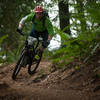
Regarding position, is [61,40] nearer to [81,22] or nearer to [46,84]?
[81,22]

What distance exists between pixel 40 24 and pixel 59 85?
81.3 inches

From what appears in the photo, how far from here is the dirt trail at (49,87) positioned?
156 inches

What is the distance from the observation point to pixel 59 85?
5.28 meters

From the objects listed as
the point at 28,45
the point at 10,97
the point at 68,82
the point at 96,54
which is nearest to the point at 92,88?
the point at 68,82

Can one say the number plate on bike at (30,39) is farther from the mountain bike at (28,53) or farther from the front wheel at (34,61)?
the front wheel at (34,61)

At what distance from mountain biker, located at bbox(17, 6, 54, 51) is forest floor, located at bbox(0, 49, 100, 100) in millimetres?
1057

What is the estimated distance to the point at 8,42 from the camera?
13.9 meters

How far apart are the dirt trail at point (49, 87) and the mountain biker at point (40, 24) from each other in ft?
3.46

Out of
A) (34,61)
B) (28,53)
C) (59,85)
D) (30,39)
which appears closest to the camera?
(59,85)

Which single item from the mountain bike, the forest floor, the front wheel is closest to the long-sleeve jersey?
the mountain bike

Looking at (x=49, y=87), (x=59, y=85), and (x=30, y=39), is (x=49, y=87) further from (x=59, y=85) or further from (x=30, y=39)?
(x=30, y=39)

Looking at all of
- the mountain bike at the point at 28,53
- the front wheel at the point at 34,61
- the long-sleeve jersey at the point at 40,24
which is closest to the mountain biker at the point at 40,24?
the long-sleeve jersey at the point at 40,24

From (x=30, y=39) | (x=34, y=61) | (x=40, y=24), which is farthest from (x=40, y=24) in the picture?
(x=34, y=61)

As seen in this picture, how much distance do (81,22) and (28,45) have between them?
2.19 meters
